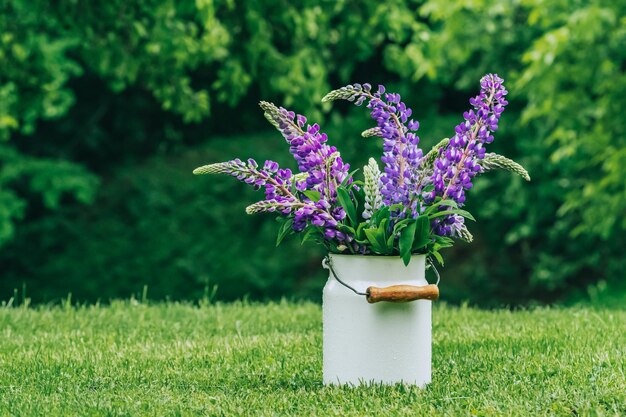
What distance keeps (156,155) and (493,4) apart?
241 inches

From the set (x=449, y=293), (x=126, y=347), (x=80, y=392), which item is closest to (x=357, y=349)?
(x=80, y=392)

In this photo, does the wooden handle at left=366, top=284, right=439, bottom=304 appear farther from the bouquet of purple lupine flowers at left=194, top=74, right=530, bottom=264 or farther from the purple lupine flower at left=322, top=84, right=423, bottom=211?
Result: the purple lupine flower at left=322, top=84, right=423, bottom=211

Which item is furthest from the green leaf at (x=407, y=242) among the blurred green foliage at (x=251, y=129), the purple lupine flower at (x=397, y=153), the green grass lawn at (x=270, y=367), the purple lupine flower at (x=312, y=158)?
the blurred green foliage at (x=251, y=129)

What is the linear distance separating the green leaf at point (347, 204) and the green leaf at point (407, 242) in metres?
0.23

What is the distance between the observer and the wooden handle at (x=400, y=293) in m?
3.33

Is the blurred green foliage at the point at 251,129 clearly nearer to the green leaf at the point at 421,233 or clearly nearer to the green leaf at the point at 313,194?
the green leaf at the point at 313,194

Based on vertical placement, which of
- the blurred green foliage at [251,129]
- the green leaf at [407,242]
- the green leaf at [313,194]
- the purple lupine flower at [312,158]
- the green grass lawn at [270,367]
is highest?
the blurred green foliage at [251,129]

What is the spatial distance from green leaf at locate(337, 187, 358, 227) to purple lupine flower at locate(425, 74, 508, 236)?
273mm

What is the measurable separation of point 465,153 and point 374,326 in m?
0.71

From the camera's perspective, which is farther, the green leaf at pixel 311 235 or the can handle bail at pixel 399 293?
the green leaf at pixel 311 235

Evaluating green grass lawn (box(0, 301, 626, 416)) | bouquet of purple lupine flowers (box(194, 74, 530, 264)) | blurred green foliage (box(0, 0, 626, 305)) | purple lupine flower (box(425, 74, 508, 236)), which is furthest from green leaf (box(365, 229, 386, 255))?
blurred green foliage (box(0, 0, 626, 305))

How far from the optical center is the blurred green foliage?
753 centimetres

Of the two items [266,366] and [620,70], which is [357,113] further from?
[266,366]

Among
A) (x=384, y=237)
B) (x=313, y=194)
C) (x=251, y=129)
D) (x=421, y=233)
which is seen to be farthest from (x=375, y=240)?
(x=251, y=129)
